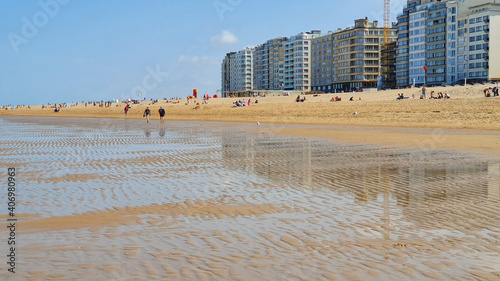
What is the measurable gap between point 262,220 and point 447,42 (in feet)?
373

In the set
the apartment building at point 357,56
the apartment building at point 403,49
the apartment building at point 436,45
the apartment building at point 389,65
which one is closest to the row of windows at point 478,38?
the apartment building at point 436,45

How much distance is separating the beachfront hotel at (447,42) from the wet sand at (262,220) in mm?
95439

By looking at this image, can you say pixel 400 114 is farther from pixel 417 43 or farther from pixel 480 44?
pixel 417 43

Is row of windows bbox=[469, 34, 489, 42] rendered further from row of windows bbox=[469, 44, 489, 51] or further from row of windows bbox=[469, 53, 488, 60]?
row of windows bbox=[469, 53, 488, 60]

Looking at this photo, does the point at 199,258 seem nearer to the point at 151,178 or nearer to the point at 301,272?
the point at 301,272

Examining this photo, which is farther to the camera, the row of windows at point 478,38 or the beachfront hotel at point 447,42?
the row of windows at point 478,38

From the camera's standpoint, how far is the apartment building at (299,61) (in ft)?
570

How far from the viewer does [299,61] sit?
175 metres

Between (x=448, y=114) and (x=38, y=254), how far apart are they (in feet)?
112

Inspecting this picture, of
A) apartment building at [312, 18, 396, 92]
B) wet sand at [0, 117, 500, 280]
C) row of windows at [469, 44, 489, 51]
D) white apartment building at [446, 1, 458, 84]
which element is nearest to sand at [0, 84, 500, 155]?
wet sand at [0, 117, 500, 280]

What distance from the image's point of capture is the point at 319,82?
165 metres

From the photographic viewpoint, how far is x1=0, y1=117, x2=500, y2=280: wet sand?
506 cm

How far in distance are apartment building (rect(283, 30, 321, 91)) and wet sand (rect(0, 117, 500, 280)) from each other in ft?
530

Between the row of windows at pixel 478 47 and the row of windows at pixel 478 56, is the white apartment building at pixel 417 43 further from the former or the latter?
the row of windows at pixel 478 47
